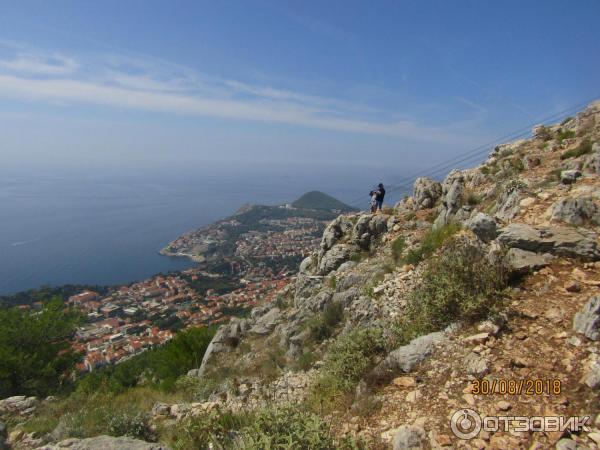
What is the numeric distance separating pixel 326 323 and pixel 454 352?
5411 millimetres

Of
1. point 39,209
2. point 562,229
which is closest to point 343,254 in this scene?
point 562,229

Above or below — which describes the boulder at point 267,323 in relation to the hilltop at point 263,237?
above

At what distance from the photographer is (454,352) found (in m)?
4.53

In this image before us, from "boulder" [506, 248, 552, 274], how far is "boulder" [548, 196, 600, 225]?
1.51 meters

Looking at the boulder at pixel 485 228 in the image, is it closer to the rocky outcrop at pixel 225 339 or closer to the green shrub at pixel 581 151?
the green shrub at pixel 581 151

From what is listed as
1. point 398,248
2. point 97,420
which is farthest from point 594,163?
point 97,420

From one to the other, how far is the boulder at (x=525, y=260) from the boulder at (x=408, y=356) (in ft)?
6.15

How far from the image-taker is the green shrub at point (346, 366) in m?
5.01

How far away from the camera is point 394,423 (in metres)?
3.90

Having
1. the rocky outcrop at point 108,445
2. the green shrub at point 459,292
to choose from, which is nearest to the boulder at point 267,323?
the green shrub at point 459,292

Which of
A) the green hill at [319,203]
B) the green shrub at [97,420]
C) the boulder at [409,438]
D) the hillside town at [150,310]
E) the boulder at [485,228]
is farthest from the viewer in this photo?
the green hill at [319,203]

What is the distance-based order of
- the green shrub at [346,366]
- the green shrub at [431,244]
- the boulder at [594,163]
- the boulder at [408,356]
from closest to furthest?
the boulder at [408,356] < the green shrub at [346,366] < the boulder at [594,163] < the green shrub at [431,244]
